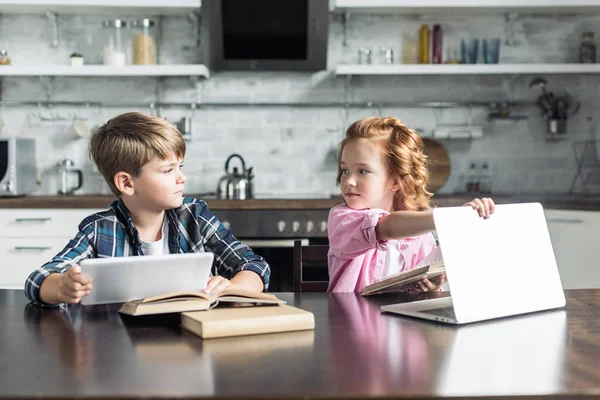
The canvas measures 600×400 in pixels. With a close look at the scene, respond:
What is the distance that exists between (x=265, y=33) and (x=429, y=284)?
2689 mm

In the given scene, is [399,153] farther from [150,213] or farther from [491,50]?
[491,50]

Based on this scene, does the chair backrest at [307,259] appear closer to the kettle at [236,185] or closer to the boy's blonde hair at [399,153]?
the boy's blonde hair at [399,153]

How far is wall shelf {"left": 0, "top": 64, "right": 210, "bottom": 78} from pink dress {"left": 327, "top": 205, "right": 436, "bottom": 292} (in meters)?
2.29

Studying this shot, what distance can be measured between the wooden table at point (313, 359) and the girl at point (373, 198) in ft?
1.13

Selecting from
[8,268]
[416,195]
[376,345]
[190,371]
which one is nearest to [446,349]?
[376,345]

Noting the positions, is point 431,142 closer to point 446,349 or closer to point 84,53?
point 84,53

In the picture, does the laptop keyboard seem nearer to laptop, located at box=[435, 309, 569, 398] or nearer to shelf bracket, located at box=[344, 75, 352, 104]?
laptop, located at box=[435, 309, 569, 398]

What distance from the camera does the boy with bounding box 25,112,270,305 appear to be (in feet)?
5.84

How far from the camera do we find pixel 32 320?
135cm

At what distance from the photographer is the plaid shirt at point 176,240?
1745 mm

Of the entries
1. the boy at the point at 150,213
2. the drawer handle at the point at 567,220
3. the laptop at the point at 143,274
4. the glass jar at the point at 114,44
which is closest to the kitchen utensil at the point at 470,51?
the drawer handle at the point at 567,220

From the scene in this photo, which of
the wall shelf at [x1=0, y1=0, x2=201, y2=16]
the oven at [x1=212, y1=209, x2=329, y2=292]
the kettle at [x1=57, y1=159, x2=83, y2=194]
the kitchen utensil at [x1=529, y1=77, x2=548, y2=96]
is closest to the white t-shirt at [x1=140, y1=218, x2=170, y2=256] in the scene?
the oven at [x1=212, y1=209, x2=329, y2=292]

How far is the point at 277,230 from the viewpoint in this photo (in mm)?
3559

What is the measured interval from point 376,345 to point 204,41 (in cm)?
340
